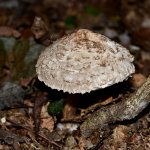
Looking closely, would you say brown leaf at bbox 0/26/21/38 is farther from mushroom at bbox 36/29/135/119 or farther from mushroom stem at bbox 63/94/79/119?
mushroom at bbox 36/29/135/119

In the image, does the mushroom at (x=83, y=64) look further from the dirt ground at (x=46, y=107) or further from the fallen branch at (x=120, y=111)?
the dirt ground at (x=46, y=107)

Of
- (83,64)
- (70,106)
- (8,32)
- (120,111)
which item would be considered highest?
(83,64)

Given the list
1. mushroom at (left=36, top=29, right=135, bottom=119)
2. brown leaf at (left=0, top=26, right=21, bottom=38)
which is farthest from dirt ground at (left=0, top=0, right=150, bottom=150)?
mushroom at (left=36, top=29, right=135, bottom=119)

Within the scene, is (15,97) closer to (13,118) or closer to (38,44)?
(13,118)

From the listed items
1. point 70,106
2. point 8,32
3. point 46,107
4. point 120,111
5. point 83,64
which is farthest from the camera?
point 8,32

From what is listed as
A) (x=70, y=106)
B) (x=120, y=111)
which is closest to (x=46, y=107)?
(x=70, y=106)

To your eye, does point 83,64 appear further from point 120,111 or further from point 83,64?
point 120,111
